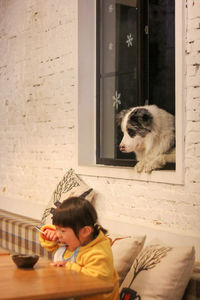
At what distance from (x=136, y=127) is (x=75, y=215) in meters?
0.87

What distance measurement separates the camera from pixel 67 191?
337cm

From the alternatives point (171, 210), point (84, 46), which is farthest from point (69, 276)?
point (84, 46)

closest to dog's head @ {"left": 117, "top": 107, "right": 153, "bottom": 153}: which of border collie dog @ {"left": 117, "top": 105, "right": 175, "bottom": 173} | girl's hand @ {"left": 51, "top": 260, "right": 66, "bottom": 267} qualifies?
border collie dog @ {"left": 117, "top": 105, "right": 175, "bottom": 173}

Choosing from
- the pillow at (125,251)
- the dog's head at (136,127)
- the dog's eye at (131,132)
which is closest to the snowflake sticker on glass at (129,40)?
the dog's head at (136,127)

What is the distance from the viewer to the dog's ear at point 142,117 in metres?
2.76

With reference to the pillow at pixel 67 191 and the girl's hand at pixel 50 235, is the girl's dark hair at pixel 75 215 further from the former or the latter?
the pillow at pixel 67 191

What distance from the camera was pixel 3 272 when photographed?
1976 mm

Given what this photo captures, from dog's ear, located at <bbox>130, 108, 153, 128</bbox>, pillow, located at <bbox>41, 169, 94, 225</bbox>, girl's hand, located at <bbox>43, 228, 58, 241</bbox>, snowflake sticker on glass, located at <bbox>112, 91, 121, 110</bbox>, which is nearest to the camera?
girl's hand, located at <bbox>43, 228, 58, 241</bbox>

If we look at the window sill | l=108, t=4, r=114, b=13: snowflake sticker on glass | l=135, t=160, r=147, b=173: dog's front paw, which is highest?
l=108, t=4, r=114, b=13: snowflake sticker on glass

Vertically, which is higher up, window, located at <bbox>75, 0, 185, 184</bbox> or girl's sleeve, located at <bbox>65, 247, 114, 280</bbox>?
window, located at <bbox>75, 0, 185, 184</bbox>

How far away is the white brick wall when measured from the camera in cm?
254

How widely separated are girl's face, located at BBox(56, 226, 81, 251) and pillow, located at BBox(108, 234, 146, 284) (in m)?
0.38

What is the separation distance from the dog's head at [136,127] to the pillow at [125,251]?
1.84 feet

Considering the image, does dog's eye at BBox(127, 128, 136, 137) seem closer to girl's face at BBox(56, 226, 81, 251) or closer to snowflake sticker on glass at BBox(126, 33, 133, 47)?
snowflake sticker on glass at BBox(126, 33, 133, 47)
